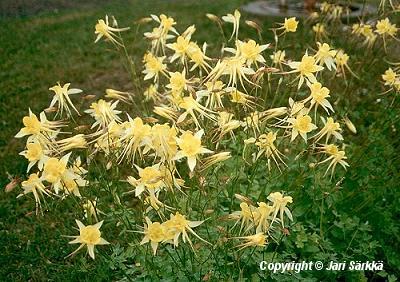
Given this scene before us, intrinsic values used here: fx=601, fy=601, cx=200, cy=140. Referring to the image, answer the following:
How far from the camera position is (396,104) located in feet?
10.3

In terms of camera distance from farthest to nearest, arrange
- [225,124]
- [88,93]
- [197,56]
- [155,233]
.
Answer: [88,93]
[197,56]
[225,124]
[155,233]

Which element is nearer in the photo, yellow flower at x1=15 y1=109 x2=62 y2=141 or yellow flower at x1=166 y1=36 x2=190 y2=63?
yellow flower at x1=15 y1=109 x2=62 y2=141

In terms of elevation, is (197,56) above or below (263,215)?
above

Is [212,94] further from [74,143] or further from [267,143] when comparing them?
[74,143]

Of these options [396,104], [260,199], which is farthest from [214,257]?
[396,104]

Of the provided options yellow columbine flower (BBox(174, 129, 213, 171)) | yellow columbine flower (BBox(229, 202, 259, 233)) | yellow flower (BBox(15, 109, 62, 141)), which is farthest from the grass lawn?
yellow columbine flower (BBox(174, 129, 213, 171))

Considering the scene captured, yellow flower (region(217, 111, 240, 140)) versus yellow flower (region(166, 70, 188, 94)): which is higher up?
yellow flower (region(166, 70, 188, 94))

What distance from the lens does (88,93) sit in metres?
5.36

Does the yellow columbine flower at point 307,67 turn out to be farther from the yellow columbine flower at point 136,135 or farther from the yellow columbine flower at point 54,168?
the yellow columbine flower at point 54,168

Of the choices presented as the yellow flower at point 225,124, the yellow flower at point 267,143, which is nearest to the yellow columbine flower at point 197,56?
the yellow flower at point 225,124

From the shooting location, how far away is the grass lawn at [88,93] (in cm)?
302

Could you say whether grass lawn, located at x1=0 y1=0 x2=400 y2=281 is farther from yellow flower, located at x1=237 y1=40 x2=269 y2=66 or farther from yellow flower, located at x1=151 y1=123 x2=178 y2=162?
yellow flower, located at x1=237 y1=40 x2=269 y2=66

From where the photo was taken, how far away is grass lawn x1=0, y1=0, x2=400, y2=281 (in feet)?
9.90

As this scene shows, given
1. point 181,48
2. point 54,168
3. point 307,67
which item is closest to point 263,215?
point 307,67
